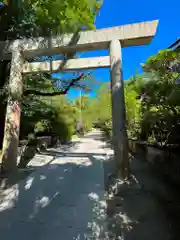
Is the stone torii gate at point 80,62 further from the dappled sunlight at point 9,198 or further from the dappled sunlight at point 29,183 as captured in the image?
the dappled sunlight at point 9,198

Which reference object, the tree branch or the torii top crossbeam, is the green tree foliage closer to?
the tree branch

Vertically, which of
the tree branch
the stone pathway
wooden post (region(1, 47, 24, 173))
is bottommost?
the stone pathway

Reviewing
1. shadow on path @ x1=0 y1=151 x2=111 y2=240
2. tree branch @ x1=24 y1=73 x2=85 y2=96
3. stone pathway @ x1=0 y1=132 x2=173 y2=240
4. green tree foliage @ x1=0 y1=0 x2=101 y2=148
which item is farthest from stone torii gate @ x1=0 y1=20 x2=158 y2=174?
tree branch @ x1=24 y1=73 x2=85 y2=96

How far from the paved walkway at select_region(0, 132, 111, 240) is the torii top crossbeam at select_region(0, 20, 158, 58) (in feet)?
13.6

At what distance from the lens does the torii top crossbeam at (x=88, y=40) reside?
5.03m

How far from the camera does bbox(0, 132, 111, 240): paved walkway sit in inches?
104

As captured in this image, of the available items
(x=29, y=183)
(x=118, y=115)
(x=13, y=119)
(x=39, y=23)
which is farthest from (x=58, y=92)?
(x=29, y=183)

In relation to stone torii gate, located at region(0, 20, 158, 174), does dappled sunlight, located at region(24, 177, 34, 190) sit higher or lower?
lower

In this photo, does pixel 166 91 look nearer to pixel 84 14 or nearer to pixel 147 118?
pixel 147 118

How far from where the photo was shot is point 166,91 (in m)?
4.76

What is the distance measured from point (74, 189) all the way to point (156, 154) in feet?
10.3

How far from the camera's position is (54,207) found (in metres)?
3.48

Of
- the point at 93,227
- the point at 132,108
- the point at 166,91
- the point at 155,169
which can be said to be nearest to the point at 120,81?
the point at 166,91

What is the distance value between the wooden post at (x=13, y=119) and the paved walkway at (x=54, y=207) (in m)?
0.76
